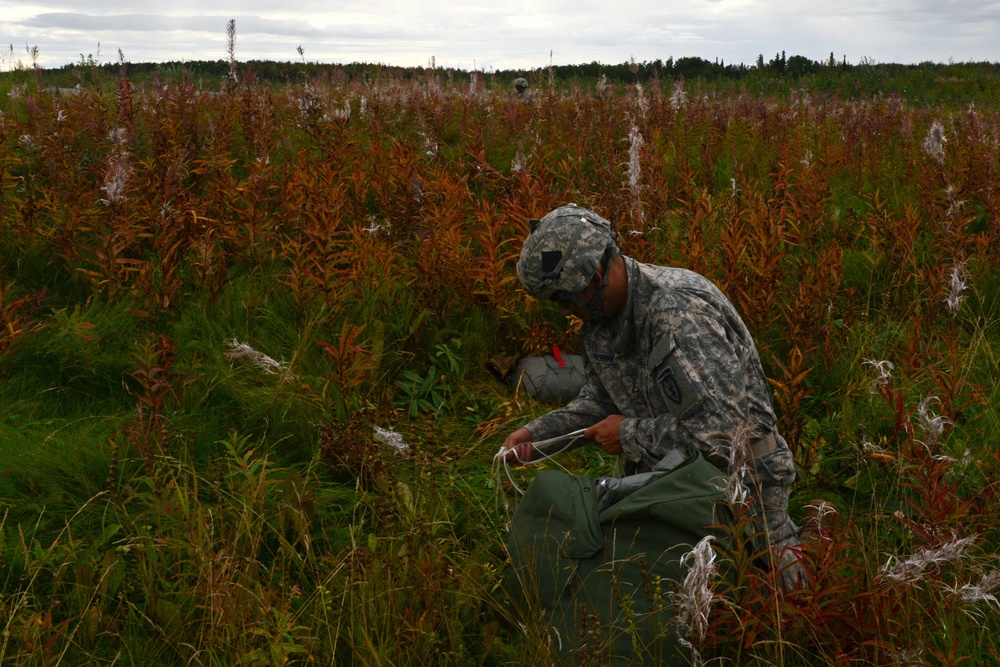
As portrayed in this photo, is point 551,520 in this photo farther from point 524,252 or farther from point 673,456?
point 524,252

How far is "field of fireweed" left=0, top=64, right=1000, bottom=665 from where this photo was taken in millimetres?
2732

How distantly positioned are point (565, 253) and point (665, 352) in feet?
1.65

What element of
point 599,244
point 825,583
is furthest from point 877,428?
point 599,244

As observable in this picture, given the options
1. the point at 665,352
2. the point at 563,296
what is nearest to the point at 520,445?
the point at 563,296

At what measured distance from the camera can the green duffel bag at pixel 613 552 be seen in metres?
2.65

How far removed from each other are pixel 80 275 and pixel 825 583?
181 inches

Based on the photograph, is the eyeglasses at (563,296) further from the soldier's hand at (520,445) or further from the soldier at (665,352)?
the soldier's hand at (520,445)

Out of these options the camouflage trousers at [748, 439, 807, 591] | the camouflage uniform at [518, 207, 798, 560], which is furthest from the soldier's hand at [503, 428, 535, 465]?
the camouflage trousers at [748, 439, 807, 591]

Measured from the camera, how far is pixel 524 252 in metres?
3.23

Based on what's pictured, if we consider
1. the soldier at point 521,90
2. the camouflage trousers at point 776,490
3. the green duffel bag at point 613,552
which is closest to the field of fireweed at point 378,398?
the green duffel bag at point 613,552

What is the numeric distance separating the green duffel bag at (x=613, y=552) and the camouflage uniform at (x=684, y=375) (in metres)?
0.20

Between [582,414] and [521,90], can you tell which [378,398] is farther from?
[521,90]

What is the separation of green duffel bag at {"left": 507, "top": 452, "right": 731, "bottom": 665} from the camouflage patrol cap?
2.33 feet

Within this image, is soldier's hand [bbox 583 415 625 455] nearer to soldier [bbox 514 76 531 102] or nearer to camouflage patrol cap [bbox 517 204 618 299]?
camouflage patrol cap [bbox 517 204 618 299]
